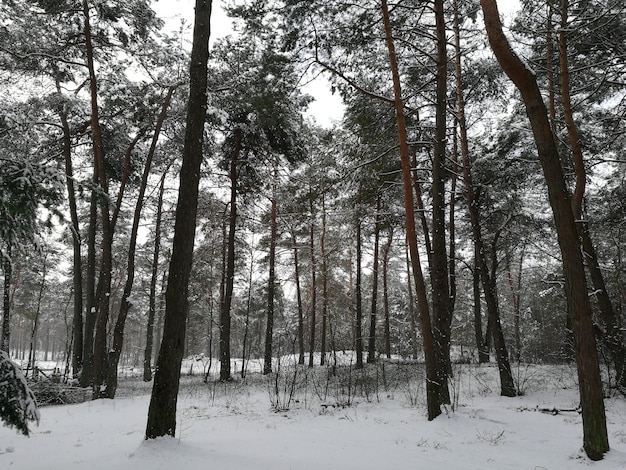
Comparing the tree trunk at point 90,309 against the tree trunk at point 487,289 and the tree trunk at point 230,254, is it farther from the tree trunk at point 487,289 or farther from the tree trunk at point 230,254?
the tree trunk at point 487,289

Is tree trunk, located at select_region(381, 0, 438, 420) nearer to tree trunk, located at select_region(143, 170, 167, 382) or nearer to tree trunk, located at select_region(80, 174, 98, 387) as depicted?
tree trunk, located at select_region(80, 174, 98, 387)

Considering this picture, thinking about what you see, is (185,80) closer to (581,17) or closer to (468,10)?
(468,10)

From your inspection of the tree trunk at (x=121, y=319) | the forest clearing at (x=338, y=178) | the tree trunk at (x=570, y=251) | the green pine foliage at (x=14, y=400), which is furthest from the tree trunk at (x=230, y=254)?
the green pine foliage at (x=14, y=400)

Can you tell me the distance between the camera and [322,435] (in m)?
6.25

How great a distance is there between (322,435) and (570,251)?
→ 15.8 feet

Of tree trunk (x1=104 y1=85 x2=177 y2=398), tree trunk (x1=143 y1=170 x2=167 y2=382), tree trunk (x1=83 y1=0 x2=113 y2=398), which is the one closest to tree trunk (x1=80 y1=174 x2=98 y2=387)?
tree trunk (x1=104 y1=85 x2=177 y2=398)

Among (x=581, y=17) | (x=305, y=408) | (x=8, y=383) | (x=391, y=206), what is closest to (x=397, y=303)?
(x=391, y=206)

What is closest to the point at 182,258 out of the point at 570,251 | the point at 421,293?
the point at 421,293

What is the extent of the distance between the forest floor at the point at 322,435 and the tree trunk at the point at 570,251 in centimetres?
42

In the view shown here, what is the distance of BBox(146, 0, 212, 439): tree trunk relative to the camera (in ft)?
16.5

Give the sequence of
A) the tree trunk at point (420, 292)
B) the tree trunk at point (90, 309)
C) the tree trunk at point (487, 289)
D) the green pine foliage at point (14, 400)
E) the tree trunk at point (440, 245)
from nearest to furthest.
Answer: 1. the green pine foliage at point (14, 400)
2. the tree trunk at point (420, 292)
3. the tree trunk at point (440, 245)
4. the tree trunk at point (487, 289)
5. the tree trunk at point (90, 309)

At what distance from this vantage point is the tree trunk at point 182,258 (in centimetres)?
504

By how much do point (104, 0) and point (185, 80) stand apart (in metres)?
2.63

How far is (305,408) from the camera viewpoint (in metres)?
9.01
